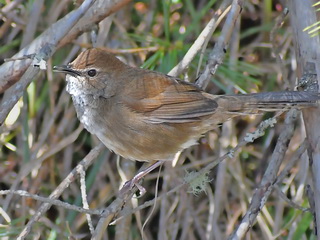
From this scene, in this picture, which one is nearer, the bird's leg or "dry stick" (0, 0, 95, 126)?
"dry stick" (0, 0, 95, 126)

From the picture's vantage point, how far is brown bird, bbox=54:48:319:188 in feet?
12.3

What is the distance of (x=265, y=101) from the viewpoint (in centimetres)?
345

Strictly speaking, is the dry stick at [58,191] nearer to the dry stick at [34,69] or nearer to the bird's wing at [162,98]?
the bird's wing at [162,98]

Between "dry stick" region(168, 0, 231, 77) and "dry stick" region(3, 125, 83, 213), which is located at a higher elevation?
"dry stick" region(168, 0, 231, 77)

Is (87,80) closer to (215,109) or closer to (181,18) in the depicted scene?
(215,109)

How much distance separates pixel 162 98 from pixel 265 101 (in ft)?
2.37

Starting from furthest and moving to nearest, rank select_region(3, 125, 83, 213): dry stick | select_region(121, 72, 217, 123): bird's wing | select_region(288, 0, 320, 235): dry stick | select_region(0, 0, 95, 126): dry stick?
1. select_region(3, 125, 83, 213): dry stick
2. select_region(121, 72, 217, 123): bird's wing
3. select_region(288, 0, 320, 235): dry stick
4. select_region(0, 0, 95, 126): dry stick

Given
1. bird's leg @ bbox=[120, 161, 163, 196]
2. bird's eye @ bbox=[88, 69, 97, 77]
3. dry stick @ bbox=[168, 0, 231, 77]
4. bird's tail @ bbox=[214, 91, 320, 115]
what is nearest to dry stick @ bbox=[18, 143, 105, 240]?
bird's leg @ bbox=[120, 161, 163, 196]

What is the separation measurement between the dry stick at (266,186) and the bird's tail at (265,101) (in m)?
0.22

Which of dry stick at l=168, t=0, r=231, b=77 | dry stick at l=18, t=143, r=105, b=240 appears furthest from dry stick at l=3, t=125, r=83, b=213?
dry stick at l=168, t=0, r=231, b=77

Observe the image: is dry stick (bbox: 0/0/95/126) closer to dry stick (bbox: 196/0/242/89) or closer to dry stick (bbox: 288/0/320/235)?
dry stick (bbox: 196/0/242/89)

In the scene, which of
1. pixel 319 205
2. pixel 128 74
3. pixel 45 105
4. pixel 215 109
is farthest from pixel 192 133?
pixel 45 105

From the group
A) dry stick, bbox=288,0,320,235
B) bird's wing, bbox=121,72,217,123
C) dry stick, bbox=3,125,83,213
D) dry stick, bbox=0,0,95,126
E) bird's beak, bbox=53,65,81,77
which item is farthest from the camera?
dry stick, bbox=3,125,83,213

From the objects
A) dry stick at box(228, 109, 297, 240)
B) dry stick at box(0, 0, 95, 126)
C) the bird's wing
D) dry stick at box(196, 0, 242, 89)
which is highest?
dry stick at box(0, 0, 95, 126)
